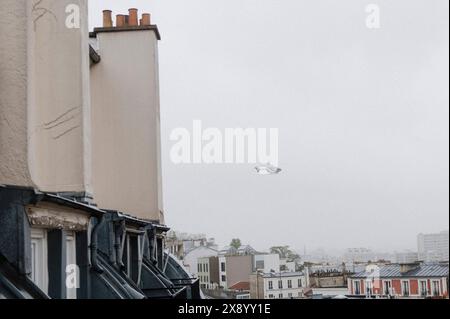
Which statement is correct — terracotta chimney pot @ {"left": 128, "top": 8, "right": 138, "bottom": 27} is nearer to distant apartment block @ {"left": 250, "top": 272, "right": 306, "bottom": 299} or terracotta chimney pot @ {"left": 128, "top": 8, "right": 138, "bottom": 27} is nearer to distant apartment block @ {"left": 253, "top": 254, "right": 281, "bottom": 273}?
distant apartment block @ {"left": 253, "top": 254, "right": 281, "bottom": 273}

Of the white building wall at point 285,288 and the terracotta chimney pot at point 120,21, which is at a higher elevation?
the terracotta chimney pot at point 120,21

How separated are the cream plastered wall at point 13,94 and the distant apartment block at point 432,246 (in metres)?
1.50

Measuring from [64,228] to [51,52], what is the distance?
2.66ft

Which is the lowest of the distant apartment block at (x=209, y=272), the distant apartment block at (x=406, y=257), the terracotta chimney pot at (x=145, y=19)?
the distant apartment block at (x=209, y=272)

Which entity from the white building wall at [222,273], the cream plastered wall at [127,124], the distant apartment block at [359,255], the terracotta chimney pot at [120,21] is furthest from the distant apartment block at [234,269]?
the terracotta chimney pot at [120,21]

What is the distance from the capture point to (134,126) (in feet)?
15.6

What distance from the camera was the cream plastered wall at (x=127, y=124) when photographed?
4484mm

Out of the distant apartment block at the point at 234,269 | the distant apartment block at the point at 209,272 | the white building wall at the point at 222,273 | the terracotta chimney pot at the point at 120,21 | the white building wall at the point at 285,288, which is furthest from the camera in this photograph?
the terracotta chimney pot at the point at 120,21

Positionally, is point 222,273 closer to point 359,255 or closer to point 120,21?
point 359,255

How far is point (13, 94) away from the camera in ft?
7.61

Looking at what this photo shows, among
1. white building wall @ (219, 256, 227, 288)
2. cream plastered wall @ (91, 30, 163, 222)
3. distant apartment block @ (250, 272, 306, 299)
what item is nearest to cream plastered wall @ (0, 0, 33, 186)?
distant apartment block @ (250, 272, 306, 299)

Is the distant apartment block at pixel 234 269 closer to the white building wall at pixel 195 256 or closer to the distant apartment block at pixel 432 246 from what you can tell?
the white building wall at pixel 195 256

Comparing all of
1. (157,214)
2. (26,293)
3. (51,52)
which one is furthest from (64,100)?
Answer: (157,214)
